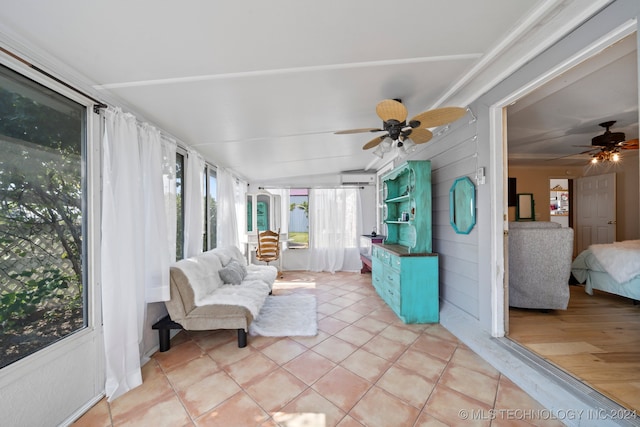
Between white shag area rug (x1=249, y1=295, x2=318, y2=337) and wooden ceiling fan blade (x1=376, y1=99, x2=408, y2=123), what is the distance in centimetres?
236

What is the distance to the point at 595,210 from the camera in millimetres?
5062

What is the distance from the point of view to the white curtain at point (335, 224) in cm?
584

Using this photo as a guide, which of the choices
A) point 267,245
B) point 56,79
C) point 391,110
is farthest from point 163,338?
point 391,110

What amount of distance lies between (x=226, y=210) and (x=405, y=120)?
3365mm

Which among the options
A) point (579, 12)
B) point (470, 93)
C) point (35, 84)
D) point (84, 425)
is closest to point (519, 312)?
point (470, 93)

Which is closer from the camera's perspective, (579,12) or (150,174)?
(579,12)

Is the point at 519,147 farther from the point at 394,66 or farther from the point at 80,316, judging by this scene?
the point at 80,316

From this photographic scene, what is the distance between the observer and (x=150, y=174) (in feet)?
7.41

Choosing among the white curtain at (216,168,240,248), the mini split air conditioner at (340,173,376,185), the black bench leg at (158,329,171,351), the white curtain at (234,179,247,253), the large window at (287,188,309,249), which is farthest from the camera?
the large window at (287,188,309,249)

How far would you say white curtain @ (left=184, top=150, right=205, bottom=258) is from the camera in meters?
3.14

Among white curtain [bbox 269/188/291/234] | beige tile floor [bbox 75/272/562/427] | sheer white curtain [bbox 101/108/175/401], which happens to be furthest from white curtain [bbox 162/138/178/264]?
white curtain [bbox 269/188/291/234]

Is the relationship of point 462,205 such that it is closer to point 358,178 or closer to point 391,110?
point 391,110

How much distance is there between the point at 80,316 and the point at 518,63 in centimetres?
377

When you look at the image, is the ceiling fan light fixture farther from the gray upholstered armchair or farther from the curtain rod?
the curtain rod
